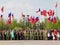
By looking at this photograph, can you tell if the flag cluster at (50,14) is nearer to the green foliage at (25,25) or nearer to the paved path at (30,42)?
the green foliage at (25,25)

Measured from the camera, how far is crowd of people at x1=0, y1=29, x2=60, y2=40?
25.6 ft

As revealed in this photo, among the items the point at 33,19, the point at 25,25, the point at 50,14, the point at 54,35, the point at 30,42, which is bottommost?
the point at 30,42

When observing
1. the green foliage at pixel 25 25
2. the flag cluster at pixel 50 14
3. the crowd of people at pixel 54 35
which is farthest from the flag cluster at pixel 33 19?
the crowd of people at pixel 54 35

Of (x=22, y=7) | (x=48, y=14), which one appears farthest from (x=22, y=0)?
(x=48, y=14)

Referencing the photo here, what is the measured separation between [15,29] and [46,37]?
0.80m

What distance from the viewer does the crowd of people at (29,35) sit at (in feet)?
25.6

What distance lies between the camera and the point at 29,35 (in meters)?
7.85

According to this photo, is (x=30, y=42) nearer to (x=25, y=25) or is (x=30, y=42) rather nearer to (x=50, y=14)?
(x=25, y=25)

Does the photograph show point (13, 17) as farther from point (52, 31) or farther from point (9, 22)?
point (52, 31)

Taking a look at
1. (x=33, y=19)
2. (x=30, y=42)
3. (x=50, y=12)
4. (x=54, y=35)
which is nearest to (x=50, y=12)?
(x=50, y=12)

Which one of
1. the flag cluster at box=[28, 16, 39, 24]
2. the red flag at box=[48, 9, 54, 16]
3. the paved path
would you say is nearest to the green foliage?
the flag cluster at box=[28, 16, 39, 24]

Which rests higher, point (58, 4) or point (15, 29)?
point (58, 4)

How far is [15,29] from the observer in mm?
7840

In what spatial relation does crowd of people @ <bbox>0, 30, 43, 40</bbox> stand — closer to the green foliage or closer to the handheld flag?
the green foliage
